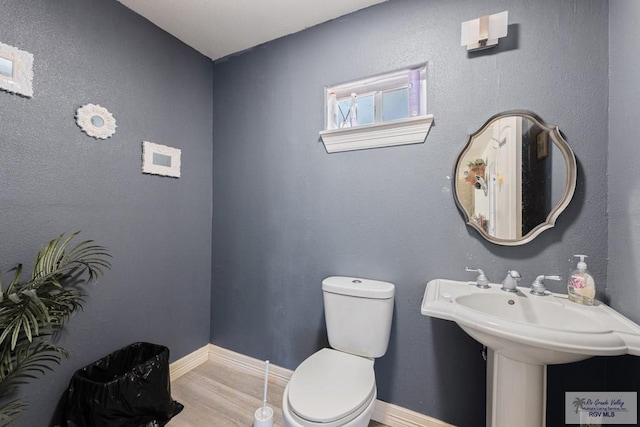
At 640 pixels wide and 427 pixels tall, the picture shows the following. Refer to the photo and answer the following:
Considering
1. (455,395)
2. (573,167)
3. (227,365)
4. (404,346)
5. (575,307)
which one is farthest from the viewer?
(227,365)

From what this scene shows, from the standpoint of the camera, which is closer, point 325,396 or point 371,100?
point 325,396

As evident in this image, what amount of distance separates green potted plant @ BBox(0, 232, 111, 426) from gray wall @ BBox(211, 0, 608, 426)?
2.66 ft

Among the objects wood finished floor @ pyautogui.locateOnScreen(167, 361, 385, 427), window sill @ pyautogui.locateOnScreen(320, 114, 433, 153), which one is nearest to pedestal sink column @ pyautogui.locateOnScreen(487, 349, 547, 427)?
wood finished floor @ pyautogui.locateOnScreen(167, 361, 385, 427)

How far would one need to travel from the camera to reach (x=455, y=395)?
1.29m

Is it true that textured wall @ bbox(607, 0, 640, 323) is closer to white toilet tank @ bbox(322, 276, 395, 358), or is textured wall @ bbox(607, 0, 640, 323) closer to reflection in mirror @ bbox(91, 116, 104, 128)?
white toilet tank @ bbox(322, 276, 395, 358)

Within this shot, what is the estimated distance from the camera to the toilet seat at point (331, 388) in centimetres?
94

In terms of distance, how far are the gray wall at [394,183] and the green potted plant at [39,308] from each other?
2.66ft

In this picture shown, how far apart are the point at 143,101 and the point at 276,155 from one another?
0.86m

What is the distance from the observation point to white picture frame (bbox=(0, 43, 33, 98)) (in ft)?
3.59

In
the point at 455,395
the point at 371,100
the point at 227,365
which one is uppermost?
the point at 371,100

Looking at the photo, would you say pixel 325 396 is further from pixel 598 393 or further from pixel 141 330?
pixel 141 330

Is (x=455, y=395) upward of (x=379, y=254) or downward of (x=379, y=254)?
downward

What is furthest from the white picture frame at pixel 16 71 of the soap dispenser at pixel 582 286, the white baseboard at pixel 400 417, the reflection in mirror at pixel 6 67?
the soap dispenser at pixel 582 286

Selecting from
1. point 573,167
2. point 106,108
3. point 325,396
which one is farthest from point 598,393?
point 106,108
